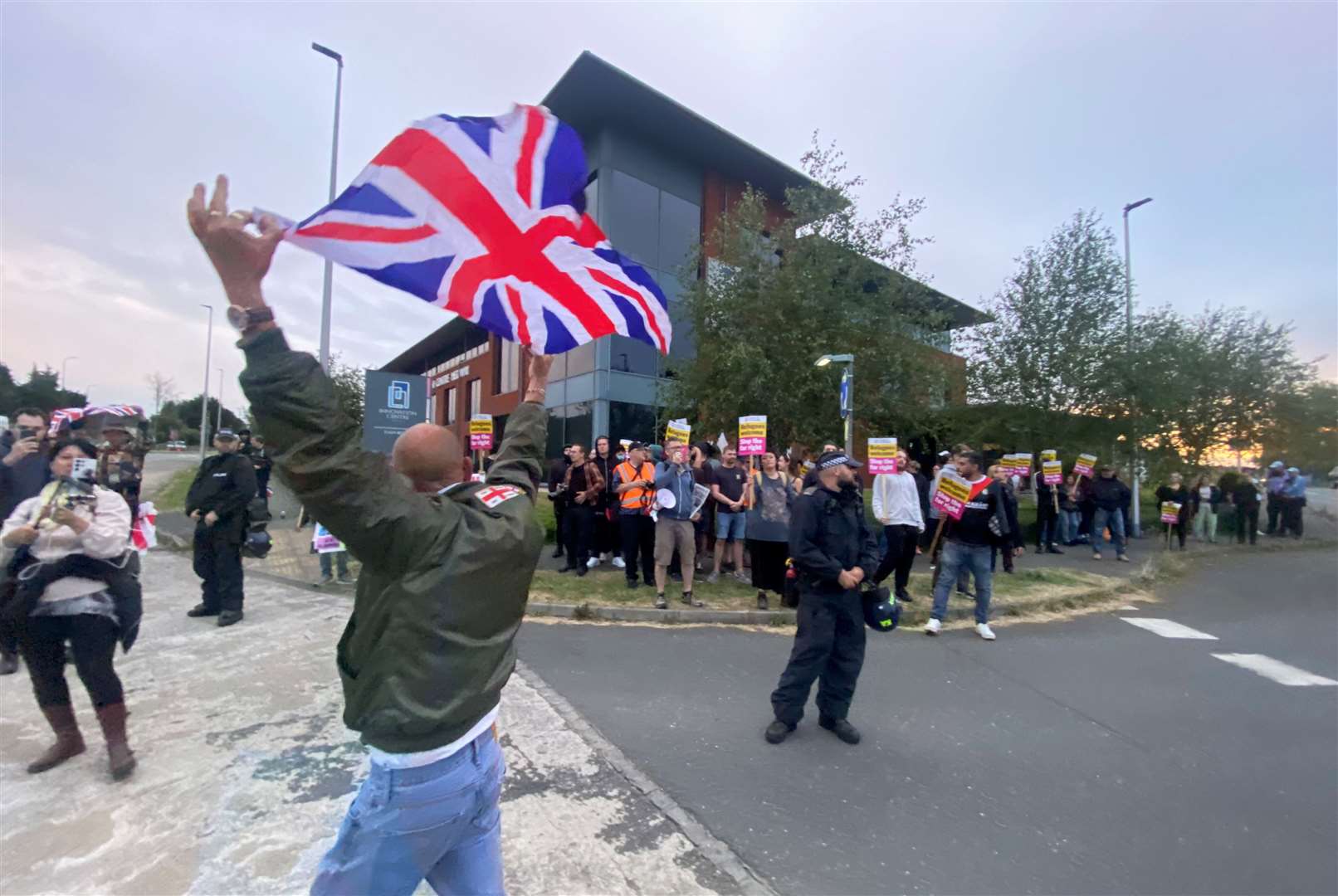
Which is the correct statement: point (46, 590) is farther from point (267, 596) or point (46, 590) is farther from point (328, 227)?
point (267, 596)

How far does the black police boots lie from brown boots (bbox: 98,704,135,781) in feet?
13.5

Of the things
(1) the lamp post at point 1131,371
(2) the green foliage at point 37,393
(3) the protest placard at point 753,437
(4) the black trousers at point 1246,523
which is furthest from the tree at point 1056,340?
(2) the green foliage at point 37,393

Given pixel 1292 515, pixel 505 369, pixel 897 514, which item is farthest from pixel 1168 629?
pixel 505 369

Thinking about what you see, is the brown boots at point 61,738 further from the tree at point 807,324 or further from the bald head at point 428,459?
the tree at point 807,324

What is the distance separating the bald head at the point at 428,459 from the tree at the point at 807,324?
37.7 ft

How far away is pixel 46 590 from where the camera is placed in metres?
3.46

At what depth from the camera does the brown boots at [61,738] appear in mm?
3648

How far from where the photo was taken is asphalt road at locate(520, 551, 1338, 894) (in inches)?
121

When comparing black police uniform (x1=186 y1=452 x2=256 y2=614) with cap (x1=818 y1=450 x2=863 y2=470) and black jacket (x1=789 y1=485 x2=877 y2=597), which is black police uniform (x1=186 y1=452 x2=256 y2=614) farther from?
cap (x1=818 y1=450 x2=863 y2=470)

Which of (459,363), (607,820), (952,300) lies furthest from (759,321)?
(459,363)

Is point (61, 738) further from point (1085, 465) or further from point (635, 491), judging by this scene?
point (1085, 465)

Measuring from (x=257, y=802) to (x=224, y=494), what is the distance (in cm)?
435

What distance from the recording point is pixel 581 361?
21312mm

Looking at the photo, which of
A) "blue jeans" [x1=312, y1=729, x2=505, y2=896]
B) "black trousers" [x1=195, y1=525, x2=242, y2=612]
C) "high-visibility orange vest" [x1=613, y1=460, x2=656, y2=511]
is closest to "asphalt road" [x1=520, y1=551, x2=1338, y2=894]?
"blue jeans" [x1=312, y1=729, x2=505, y2=896]
